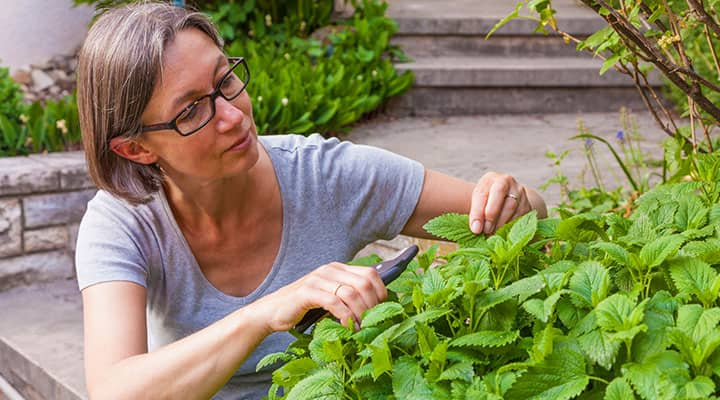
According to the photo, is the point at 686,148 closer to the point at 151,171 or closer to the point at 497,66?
the point at 151,171

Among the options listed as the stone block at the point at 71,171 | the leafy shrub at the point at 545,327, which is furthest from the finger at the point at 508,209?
the stone block at the point at 71,171

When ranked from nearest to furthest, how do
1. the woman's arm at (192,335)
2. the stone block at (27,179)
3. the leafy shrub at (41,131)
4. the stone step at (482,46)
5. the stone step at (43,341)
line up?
the woman's arm at (192,335), the stone step at (43,341), the stone block at (27,179), the leafy shrub at (41,131), the stone step at (482,46)

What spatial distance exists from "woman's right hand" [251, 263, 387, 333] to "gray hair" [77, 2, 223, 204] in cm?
57

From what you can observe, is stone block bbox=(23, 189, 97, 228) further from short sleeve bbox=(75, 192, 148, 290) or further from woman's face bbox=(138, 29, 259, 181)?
woman's face bbox=(138, 29, 259, 181)

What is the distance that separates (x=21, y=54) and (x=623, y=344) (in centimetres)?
530

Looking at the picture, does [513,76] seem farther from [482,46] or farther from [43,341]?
[43,341]

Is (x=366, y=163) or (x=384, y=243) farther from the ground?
(x=366, y=163)

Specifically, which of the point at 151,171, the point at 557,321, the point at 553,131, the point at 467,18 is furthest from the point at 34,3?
the point at 557,321

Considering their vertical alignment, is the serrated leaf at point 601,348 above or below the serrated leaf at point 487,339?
above

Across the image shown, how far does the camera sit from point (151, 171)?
6.68 feet

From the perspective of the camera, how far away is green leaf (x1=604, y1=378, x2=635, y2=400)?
0.97 metres

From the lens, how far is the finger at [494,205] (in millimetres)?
1654

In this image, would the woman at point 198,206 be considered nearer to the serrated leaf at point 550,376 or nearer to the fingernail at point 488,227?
the fingernail at point 488,227

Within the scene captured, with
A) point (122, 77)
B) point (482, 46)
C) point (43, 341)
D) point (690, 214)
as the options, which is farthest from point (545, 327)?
point (482, 46)
